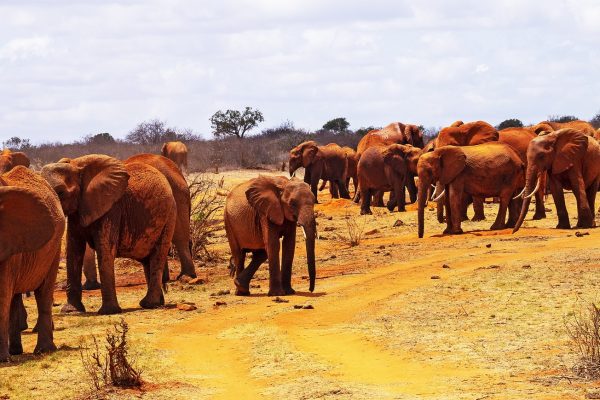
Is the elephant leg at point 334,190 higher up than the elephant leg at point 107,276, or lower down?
higher up

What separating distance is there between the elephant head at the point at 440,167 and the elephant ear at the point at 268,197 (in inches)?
289

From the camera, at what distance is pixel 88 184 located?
15680 mm

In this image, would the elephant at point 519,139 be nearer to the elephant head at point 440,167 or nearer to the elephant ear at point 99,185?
the elephant head at point 440,167

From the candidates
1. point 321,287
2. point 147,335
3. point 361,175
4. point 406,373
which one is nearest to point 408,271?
point 321,287

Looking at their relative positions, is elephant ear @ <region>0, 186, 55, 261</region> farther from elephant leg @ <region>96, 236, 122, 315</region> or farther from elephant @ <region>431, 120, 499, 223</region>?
elephant @ <region>431, 120, 499, 223</region>

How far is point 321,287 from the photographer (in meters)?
17.5

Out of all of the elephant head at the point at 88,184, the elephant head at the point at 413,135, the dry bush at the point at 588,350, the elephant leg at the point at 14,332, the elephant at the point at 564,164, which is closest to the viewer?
the dry bush at the point at 588,350

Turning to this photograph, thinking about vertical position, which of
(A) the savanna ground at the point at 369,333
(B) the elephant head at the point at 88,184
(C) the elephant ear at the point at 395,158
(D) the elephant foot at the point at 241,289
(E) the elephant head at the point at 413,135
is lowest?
(A) the savanna ground at the point at 369,333

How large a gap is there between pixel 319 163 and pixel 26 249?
1069 inches

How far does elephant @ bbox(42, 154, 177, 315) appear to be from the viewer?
51.3ft

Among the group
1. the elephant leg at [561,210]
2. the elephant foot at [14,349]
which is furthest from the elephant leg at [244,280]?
the elephant leg at [561,210]

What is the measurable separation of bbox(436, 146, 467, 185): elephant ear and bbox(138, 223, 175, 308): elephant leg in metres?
8.01

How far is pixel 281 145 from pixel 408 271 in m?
46.1

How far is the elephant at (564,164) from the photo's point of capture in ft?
75.4
